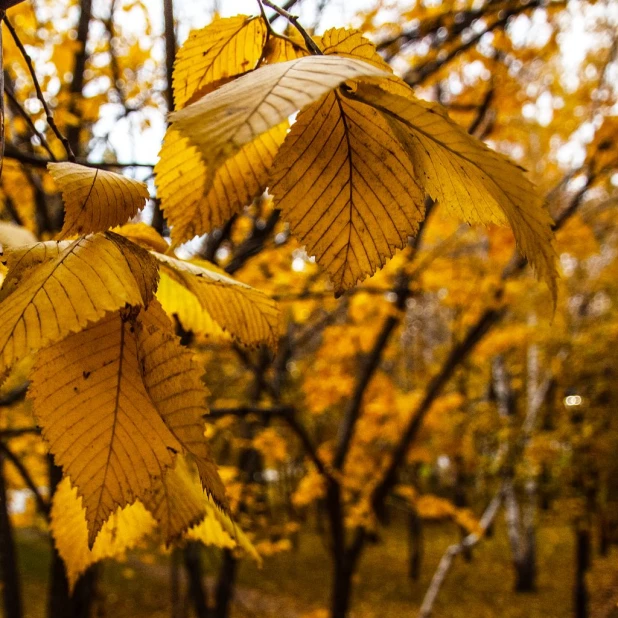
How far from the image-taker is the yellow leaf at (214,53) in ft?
1.50

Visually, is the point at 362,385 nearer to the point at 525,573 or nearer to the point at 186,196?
the point at 186,196

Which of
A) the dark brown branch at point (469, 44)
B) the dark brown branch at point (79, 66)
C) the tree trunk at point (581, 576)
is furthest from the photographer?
the tree trunk at point (581, 576)

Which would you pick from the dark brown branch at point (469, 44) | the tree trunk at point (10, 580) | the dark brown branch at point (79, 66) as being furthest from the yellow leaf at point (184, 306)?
the tree trunk at point (10, 580)

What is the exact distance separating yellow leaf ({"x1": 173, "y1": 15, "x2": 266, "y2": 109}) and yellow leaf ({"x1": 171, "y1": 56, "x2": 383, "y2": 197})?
0.64 feet

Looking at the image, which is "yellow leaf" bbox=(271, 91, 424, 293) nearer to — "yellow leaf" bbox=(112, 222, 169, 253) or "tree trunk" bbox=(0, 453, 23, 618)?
"yellow leaf" bbox=(112, 222, 169, 253)

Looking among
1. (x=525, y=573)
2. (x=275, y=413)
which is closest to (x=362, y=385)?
(x=275, y=413)

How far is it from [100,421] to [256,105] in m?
0.21

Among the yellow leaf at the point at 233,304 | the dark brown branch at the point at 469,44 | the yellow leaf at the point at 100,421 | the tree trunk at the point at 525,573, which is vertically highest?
the dark brown branch at the point at 469,44

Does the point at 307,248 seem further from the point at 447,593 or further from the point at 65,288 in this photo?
the point at 447,593

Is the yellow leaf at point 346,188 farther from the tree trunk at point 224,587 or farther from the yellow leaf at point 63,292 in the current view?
the tree trunk at point 224,587

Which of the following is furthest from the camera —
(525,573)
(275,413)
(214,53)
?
(525,573)

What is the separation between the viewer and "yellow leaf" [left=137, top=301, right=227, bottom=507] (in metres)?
0.32

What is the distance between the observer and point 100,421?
328 mm

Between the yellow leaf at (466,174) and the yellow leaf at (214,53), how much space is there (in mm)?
165
